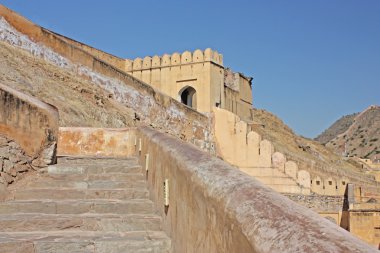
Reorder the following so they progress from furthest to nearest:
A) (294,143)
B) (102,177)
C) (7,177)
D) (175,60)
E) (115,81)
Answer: (294,143)
(175,60)
(115,81)
(102,177)
(7,177)

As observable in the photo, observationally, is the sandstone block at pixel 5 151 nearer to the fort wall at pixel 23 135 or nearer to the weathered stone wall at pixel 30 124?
the fort wall at pixel 23 135

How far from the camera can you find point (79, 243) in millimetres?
3811

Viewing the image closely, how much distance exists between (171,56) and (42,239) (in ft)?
78.4

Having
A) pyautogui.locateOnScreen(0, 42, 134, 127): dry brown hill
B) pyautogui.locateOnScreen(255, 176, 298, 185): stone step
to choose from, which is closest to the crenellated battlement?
pyautogui.locateOnScreen(255, 176, 298, 185): stone step

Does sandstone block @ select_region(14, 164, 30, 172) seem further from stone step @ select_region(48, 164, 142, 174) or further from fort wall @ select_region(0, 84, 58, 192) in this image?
stone step @ select_region(48, 164, 142, 174)

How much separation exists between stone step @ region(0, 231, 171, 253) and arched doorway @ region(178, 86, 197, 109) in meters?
22.6

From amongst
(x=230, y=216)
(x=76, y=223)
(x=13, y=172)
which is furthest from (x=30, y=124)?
(x=230, y=216)

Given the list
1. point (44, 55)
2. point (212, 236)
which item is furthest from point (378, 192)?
point (212, 236)

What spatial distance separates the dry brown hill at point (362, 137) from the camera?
73.6 metres

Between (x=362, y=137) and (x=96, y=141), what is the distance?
7530cm

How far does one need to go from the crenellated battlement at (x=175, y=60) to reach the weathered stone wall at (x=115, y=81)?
5825 millimetres

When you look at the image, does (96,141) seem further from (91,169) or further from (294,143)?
(294,143)

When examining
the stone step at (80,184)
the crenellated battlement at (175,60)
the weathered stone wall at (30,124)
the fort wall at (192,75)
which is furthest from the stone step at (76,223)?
the crenellated battlement at (175,60)

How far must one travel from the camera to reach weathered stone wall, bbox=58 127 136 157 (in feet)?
29.6
